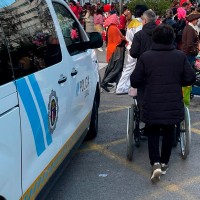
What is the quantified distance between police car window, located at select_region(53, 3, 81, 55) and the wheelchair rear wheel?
142 centimetres

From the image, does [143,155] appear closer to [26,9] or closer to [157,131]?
[157,131]

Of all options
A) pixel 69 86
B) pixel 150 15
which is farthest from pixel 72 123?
pixel 150 15

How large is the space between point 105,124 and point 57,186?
7.42 ft

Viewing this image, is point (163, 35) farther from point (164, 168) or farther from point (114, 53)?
point (114, 53)

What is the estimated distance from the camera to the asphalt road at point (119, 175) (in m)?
3.95

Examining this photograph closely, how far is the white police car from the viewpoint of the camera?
2.39 m

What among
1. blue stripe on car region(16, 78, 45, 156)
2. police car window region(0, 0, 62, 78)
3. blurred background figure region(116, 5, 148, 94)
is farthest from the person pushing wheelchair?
blurred background figure region(116, 5, 148, 94)

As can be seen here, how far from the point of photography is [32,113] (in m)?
2.73

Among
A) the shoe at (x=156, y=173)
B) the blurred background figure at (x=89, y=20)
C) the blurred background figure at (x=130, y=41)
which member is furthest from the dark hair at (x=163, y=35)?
the blurred background figure at (x=89, y=20)

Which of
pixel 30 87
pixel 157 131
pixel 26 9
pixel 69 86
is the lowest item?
pixel 157 131

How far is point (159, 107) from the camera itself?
13.1 ft

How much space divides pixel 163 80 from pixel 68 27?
1201 mm

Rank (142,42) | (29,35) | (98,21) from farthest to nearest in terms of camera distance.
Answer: (98,21) < (142,42) < (29,35)

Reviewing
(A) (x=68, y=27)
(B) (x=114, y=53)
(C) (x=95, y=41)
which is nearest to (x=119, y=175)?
(C) (x=95, y=41)
